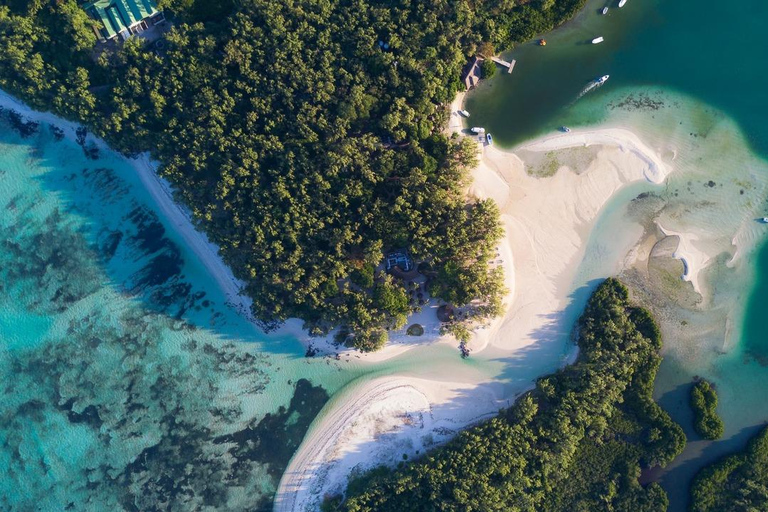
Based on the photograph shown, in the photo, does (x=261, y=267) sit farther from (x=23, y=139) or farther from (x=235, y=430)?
(x=23, y=139)

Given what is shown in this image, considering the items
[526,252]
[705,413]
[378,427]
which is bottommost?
[705,413]

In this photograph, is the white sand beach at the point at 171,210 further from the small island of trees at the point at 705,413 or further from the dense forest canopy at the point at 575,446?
Result: the small island of trees at the point at 705,413

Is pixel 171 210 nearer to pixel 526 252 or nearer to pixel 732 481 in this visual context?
pixel 526 252

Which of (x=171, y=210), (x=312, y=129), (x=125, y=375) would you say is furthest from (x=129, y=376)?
(x=312, y=129)

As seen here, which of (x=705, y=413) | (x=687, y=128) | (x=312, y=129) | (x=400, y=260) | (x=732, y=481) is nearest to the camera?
(x=312, y=129)

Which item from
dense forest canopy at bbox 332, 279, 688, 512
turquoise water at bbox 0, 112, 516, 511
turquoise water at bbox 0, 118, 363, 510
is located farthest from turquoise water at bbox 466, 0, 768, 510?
turquoise water at bbox 0, 118, 363, 510

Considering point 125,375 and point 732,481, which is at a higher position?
point 125,375

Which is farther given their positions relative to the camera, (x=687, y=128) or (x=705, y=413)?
(x=687, y=128)
